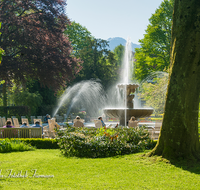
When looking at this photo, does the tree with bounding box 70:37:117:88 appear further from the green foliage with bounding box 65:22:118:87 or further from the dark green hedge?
the dark green hedge

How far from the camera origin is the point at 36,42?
19.5 meters

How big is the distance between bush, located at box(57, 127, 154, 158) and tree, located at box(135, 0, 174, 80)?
2217cm

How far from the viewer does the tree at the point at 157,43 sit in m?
29.8

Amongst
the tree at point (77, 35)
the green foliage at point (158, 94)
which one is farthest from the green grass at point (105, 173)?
the tree at point (77, 35)

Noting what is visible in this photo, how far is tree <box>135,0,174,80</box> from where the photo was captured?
29.8 meters

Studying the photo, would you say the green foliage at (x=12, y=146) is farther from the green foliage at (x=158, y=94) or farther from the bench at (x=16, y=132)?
the green foliage at (x=158, y=94)

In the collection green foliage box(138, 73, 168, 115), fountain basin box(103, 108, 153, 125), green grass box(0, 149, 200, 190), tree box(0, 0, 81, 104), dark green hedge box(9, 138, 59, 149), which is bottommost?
dark green hedge box(9, 138, 59, 149)

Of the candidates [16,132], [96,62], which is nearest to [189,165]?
[16,132]

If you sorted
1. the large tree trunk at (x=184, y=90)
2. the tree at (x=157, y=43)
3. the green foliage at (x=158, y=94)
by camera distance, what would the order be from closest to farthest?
the large tree trunk at (x=184, y=90), the green foliage at (x=158, y=94), the tree at (x=157, y=43)

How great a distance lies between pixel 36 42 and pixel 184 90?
51.3 feet

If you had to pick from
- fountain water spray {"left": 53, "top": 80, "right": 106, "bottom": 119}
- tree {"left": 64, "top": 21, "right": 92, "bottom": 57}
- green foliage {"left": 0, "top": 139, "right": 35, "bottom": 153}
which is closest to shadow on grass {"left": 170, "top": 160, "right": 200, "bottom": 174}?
green foliage {"left": 0, "top": 139, "right": 35, "bottom": 153}

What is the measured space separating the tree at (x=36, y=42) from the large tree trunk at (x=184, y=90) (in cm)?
1431

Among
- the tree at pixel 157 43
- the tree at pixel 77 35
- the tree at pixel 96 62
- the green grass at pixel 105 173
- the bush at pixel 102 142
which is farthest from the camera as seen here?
the tree at pixel 77 35

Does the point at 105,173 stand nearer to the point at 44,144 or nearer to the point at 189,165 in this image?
the point at 189,165
